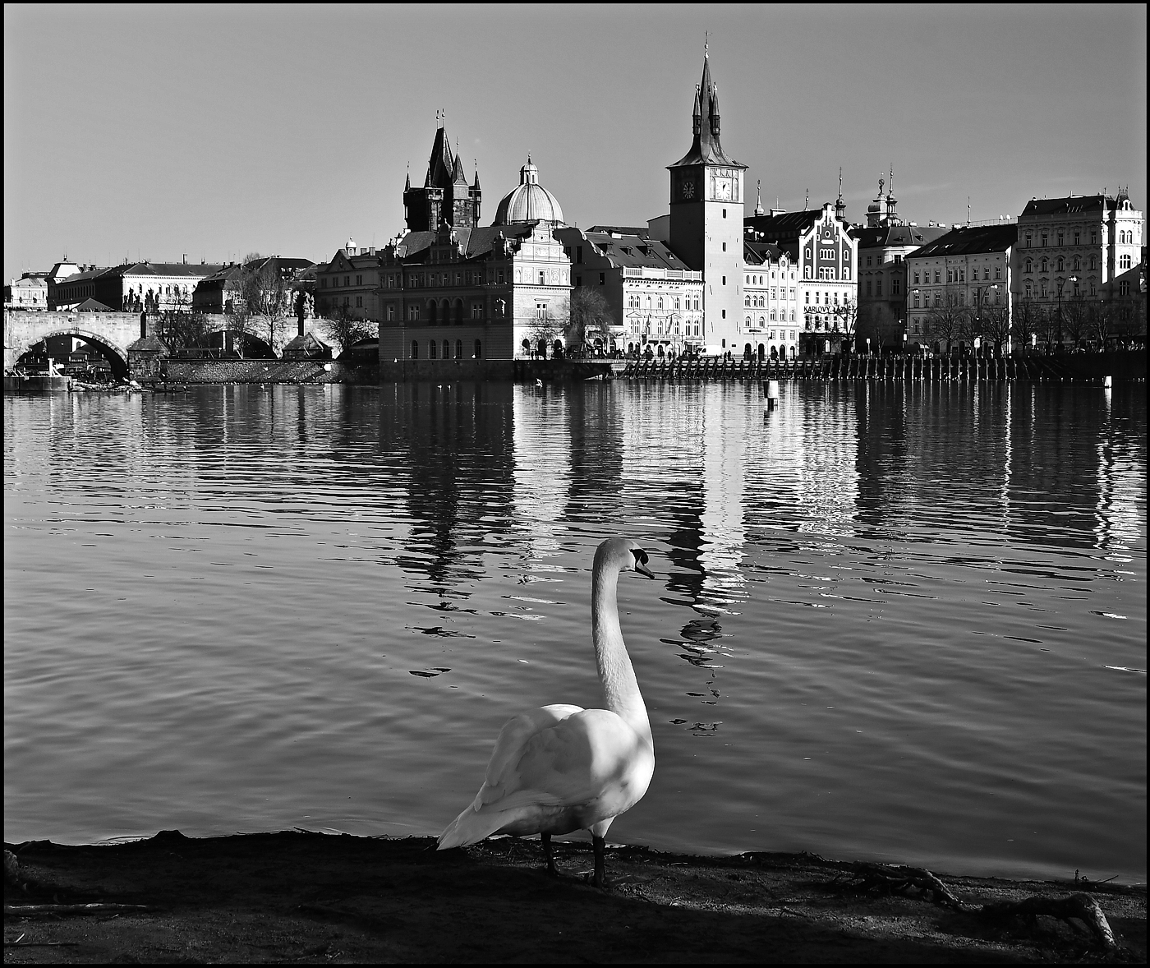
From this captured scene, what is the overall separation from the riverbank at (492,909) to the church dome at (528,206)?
13042 cm

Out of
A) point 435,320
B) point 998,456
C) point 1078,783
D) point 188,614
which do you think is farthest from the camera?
point 435,320

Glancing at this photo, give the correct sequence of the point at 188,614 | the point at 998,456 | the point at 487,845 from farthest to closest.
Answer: the point at 998,456, the point at 188,614, the point at 487,845

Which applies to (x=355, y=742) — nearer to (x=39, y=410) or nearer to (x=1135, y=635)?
(x=1135, y=635)

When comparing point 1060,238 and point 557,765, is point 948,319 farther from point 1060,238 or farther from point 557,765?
point 557,765

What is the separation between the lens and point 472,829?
634 cm

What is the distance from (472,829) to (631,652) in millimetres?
6118

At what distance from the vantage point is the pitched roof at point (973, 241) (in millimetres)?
141125

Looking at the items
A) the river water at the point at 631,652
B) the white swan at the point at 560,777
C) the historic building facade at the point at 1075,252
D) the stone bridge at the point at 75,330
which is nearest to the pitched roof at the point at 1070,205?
the historic building facade at the point at 1075,252

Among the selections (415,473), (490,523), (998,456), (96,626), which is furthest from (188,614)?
(998,456)

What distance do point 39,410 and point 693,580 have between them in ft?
196

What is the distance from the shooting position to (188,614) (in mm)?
14367

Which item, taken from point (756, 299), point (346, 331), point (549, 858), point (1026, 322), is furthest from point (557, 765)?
point (346, 331)

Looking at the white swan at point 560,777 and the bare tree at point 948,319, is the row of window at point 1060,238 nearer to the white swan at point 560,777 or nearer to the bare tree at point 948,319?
the bare tree at point 948,319

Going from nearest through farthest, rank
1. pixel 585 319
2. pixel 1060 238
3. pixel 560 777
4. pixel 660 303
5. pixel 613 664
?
pixel 560 777, pixel 613 664, pixel 585 319, pixel 660 303, pixel 1060 238
